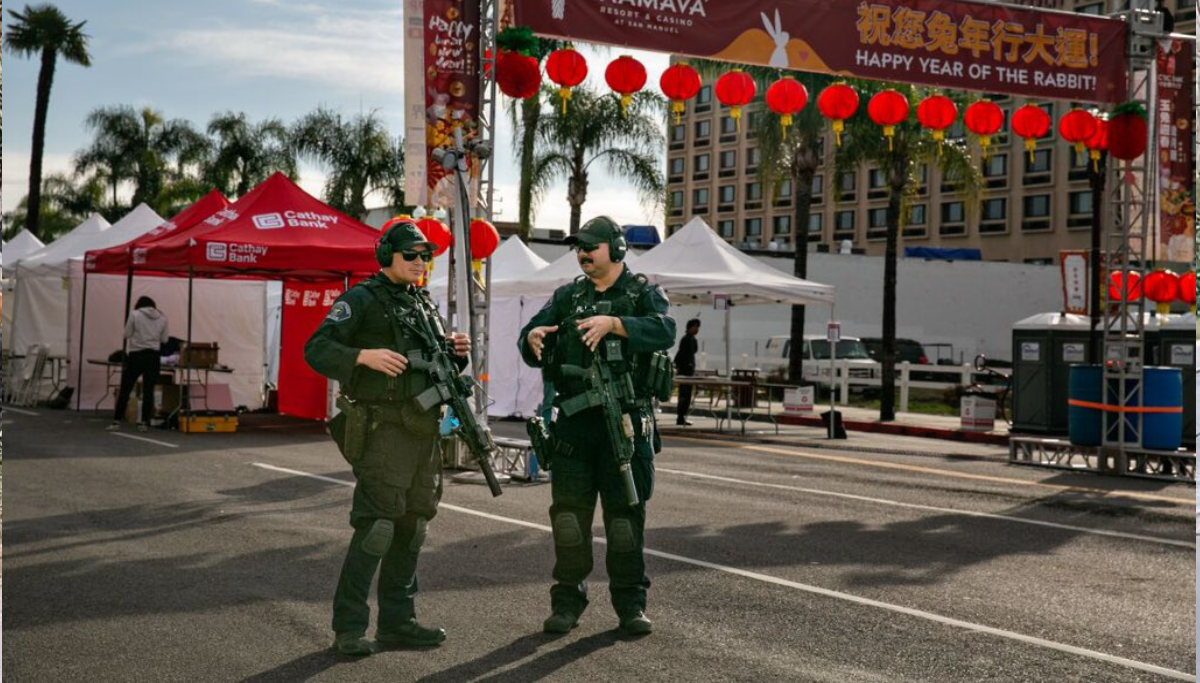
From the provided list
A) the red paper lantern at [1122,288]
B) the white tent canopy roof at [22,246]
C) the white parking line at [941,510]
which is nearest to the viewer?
the white parking line at [941,510]

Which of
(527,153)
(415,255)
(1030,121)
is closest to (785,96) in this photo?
(1030,121)

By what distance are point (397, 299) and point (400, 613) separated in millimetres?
1471

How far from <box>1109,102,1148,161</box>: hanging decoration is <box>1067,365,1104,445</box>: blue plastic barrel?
8.97 feet

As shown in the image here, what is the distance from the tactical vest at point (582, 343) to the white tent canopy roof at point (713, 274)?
1391cm

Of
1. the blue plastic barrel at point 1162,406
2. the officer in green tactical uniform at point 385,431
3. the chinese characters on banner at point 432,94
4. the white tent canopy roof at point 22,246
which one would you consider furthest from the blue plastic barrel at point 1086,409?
the white tent canopy roof at point 22,246

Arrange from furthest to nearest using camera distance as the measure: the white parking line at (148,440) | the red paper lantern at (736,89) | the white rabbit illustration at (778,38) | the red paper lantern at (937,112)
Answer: the white parking line at (148,440) → the red paper lantern at (937,112) → the red paper lantern at (736,89) → the white rabbit illustration at (778,38)

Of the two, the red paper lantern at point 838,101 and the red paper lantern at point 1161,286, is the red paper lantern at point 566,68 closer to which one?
the red paper lantern at point 838,101

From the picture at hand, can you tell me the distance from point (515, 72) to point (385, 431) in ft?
25.8

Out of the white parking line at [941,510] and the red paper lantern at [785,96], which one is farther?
the red paper lantern at [785,96]

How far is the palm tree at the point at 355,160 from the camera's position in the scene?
146ft

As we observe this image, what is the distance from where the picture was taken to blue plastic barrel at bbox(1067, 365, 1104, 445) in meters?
15.7

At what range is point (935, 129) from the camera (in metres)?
16.2

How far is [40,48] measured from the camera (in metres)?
50.6

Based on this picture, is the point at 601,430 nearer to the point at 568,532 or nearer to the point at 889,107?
the point at 568,532
